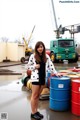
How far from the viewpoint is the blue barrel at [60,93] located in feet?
21.9

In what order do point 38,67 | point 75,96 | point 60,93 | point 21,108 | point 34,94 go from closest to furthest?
1. point 38,67
2. point 34,94
3. point 75,96
4. point 60,93
5. point 21,108

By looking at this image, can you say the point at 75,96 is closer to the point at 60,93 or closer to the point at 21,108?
the point at 60,93

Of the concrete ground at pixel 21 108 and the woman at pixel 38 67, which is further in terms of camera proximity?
Result: the concrete ground at pixel 21 108

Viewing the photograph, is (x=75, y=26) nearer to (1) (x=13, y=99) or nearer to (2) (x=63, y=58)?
(2) (x=63, y=58)

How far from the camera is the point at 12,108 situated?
712cm

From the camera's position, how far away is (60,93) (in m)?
6.73

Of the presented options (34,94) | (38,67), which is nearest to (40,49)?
(38,67)

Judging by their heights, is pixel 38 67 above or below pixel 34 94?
above

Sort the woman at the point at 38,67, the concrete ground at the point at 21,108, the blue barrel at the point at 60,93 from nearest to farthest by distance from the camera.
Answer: the woman at the point at 38,67
the concrete ground at the point at 21,108
the blue barrel at the point at 60,93

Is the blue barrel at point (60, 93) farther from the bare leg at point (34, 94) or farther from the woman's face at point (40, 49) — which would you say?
the woman's face at point (40, 49)

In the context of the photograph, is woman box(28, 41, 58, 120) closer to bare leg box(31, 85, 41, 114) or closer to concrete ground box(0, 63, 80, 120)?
bare leg box(31, 85, 41, 114)

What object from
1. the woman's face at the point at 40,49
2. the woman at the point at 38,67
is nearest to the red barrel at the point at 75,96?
the woman at the point at 38,67

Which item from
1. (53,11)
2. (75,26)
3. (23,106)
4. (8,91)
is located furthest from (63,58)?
(53,11)

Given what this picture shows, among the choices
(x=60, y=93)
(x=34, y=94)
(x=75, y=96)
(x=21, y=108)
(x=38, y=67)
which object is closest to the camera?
(x=38, y=67)
